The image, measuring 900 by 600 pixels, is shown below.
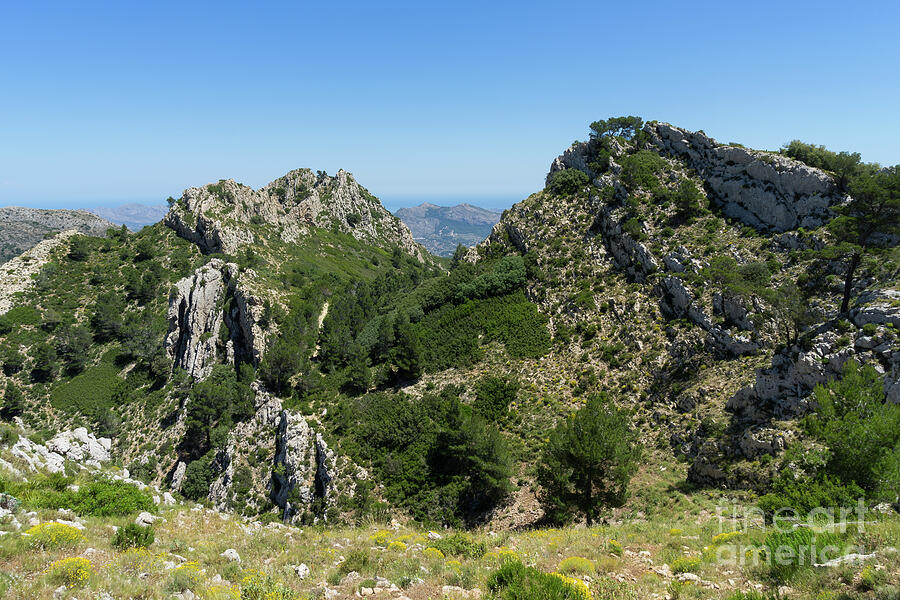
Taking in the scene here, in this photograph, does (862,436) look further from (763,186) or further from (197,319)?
(197,319)

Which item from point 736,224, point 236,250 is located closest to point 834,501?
point 736,224

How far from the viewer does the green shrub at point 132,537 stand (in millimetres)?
12945

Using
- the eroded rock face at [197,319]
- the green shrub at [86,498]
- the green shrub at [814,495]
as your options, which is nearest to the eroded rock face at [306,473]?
the green shrub at [86,498]

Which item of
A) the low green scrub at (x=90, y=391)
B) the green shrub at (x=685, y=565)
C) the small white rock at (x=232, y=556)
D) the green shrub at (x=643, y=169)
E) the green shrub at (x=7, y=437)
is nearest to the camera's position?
the green shrub at (x=685, y=565)

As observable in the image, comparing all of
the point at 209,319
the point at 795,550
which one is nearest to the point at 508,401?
the point at 795,550

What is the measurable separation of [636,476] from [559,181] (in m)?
52.8

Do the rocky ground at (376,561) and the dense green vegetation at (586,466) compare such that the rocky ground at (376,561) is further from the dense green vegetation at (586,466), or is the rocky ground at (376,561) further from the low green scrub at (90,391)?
the low green scrub at (90,391)

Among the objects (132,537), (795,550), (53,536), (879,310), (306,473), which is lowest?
(306,473)

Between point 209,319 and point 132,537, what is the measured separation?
6990cm

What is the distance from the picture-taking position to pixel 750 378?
3256cm

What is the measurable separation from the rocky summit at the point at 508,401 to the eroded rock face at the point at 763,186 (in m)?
0.30

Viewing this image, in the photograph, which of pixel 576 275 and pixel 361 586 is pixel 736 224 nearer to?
pixel 576 275

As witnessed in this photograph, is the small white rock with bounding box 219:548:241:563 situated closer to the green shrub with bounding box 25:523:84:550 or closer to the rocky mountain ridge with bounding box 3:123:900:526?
the green shrub with bounding box 25:523:84:550

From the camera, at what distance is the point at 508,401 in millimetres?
Result: 44406
